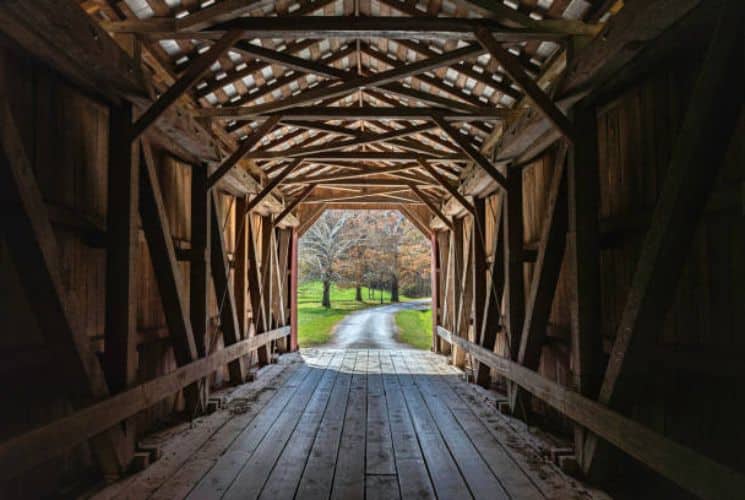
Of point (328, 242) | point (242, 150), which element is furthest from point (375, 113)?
point (328, 242)

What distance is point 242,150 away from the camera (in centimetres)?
543

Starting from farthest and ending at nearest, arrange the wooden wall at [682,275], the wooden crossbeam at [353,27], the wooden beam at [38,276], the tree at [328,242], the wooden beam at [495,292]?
the tree at [328,242] < the wooden beam at [495,292] < the wooden crossbeam at [353,27] < the wooden wall at [682,275] < the wooden beam at [38,276]

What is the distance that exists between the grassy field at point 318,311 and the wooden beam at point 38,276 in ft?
33.6

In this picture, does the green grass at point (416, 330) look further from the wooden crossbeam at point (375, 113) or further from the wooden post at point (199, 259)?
the wooden crossbeam at point (375, 113)

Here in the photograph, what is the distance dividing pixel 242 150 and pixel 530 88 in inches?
121

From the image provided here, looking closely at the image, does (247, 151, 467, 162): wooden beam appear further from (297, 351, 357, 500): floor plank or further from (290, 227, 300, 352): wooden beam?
(290, 227, 300, 352): wooden beam

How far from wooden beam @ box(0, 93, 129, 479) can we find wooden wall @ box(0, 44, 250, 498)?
10 centimetres

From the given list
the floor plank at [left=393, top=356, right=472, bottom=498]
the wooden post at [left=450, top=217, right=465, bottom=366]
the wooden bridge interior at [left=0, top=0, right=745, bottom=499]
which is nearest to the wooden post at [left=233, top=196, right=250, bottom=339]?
the wooden bridge interior at [left=0, top=0, right=745, bottom=499]

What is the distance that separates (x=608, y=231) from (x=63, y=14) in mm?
3604

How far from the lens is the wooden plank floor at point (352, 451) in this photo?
127 inches

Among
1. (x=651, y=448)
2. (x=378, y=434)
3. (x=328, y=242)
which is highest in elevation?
(x=328, y=242)

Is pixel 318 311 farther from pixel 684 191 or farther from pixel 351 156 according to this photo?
pixel 684 191

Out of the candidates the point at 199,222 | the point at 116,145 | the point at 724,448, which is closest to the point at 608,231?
the point at 724,448

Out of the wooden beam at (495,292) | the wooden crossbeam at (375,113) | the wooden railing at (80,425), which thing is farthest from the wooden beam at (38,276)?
the wooden beam at (495,292)
